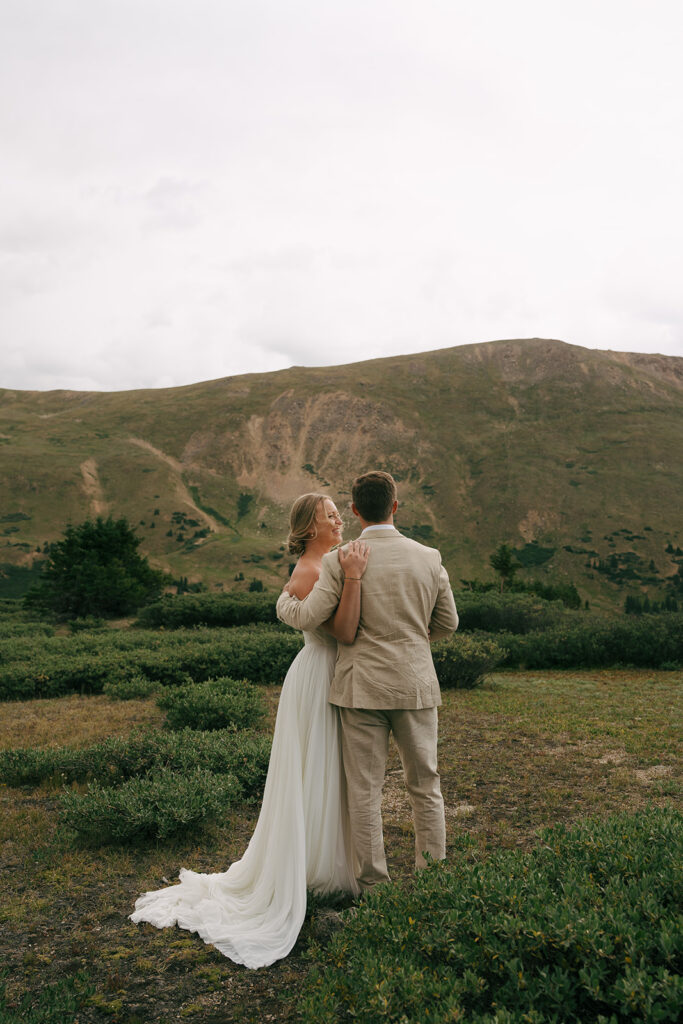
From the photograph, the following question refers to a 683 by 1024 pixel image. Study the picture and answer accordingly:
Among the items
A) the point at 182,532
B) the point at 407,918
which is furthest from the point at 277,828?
the point at 182,532

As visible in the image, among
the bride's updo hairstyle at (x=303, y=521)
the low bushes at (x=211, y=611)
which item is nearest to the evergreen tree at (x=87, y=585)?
the low bushes at (x=211, y=611)

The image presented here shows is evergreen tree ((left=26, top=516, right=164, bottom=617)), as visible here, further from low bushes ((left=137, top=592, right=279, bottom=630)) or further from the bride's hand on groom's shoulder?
the bride's hand on groom's shoulder

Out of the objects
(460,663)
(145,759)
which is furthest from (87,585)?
(145,759)

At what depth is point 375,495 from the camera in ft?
11.1

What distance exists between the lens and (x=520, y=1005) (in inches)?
72.6

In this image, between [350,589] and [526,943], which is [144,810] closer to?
[350,589]

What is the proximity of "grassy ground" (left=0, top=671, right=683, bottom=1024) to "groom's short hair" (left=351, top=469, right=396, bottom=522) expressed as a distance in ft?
6.57

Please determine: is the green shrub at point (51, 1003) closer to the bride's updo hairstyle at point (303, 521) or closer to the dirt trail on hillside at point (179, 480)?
the bride's updo hairstyle at point (303, 521)

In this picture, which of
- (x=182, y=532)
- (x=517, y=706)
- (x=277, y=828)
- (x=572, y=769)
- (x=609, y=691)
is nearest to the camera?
(x=277, y=828)

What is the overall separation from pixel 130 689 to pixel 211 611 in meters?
7.14

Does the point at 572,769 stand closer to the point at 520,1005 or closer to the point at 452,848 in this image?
the point at 452,848

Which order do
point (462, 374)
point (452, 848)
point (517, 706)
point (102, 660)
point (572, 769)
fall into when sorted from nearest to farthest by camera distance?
point (452, 848) < point (572, 769) < point (517, 706) < point (102, 660) < point (462, 374)

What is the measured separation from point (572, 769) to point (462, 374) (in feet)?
376

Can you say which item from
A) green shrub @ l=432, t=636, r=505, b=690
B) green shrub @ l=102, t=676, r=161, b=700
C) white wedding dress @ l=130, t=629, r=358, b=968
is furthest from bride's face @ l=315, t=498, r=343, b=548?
green shrub @ l=102, t=676, r=161, b=700
